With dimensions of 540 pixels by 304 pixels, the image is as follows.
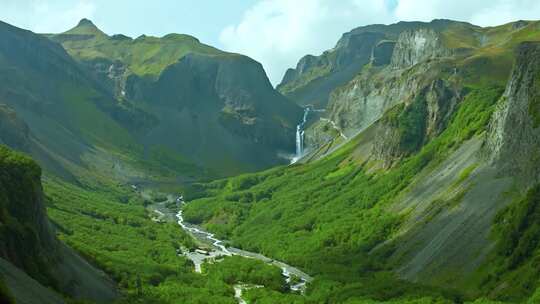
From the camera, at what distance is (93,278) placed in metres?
97.9

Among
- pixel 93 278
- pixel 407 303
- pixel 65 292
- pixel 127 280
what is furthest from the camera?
pixel 127 280

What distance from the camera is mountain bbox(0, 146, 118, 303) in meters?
78.4

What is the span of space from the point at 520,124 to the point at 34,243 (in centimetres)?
10003

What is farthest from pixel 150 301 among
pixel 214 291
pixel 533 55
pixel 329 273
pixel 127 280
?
pixel 533 55

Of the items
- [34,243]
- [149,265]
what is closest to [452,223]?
[149,265]

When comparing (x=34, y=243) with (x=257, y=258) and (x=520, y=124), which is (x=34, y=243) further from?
(x=520, y=124)

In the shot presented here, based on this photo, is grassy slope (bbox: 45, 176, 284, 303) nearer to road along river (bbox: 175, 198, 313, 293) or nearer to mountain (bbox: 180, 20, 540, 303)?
road along river (bbox: 175, 198, 313, 293)

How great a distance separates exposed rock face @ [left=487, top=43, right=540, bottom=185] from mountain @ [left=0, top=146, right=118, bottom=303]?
79138 millimetres

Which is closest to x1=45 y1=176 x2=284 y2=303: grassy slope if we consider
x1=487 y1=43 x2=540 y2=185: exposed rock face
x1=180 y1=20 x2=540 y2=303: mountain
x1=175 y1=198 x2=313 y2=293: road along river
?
x1=175 y1=198 x2=313 y2=293: road along river

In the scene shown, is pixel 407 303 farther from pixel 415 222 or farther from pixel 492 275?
pixel 415 222

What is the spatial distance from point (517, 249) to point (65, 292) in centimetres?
6995

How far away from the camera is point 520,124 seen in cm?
14125

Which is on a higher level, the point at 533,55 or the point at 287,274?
the point at 533,55

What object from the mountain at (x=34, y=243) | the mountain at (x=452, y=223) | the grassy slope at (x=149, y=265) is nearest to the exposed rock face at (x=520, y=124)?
the mountain at (x=452, y=223)
